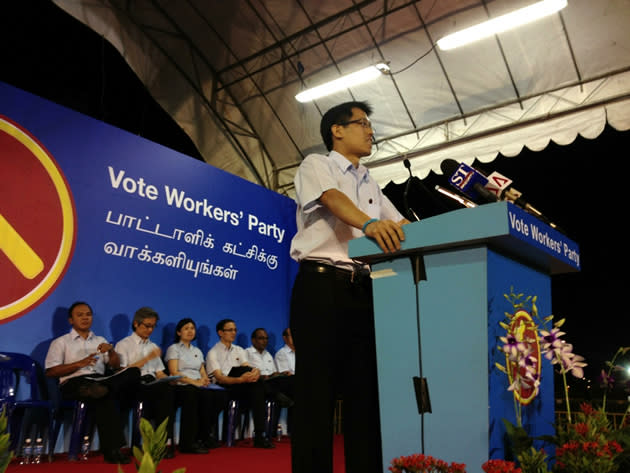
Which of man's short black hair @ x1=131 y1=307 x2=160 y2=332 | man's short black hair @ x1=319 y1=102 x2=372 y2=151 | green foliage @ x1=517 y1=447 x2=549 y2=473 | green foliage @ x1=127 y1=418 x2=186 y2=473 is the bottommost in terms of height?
green foliage @ x1=517 y1=447 x2=549 y2=473

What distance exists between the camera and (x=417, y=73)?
6035 millimetres

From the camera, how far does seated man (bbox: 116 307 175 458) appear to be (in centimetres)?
400

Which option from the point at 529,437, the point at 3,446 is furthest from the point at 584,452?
the point at 3,446

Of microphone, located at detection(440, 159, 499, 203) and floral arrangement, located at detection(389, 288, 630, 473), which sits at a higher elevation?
microphone, located at detection(440, 159, 499, 203)

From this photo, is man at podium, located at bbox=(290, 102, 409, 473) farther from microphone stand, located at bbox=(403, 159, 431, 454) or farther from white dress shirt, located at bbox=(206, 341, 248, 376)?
white dress shirt, located at bbox=(206, 341, 248, 376)

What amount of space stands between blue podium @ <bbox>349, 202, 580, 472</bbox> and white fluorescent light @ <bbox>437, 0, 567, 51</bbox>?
3.99 m

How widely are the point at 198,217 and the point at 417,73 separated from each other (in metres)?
2.89

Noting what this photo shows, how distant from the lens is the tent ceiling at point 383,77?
17.1 ft

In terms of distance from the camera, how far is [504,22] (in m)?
4.80

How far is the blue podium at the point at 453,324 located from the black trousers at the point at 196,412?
10.6 feet

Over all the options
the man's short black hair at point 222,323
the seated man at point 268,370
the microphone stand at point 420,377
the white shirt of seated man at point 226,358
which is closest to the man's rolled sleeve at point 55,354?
the white shirt of seated man at point 226,358

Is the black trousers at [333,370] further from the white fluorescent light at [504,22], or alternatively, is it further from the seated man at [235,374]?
the white fluorescent light at [504,22]

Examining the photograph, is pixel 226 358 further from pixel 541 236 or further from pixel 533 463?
pixel 533 463

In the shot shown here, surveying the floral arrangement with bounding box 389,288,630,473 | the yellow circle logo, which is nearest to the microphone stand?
the floral arrangement with bounding box 389,288,630,473
